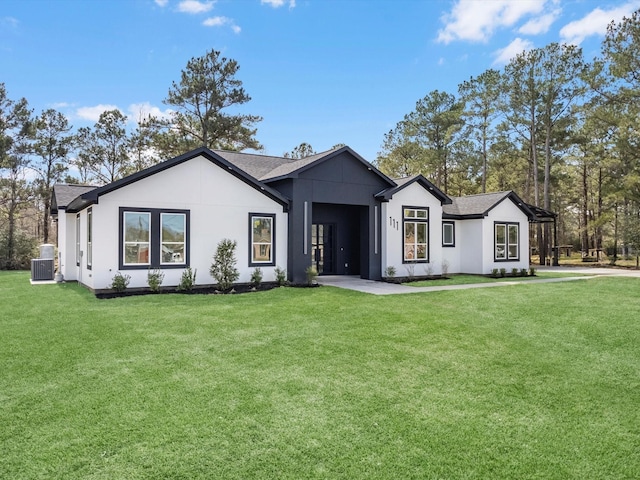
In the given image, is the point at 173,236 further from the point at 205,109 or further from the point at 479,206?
the point at 205,109

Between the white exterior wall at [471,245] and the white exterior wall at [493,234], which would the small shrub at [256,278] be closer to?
the white exterior wall at [471,245]

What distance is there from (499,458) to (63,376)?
15.4 ft

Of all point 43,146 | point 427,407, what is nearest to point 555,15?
point 427,407

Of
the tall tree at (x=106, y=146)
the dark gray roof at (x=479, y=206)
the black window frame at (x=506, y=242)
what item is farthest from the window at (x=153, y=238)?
the tall tree at (x=106, y=146)

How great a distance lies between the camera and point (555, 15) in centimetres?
1513

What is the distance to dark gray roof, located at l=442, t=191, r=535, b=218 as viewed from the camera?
17.7 m

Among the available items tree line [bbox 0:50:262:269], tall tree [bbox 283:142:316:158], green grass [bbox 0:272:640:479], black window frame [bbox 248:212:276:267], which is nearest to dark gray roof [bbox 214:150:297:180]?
black window frame [bbox 248:212:276:267]

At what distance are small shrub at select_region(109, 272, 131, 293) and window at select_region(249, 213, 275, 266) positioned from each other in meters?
3.51

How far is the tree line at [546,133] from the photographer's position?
2288 centimetres

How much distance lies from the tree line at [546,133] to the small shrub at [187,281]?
69.6 ft

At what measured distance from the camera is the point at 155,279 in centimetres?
1158

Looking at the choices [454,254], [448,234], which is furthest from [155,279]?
[454,254]

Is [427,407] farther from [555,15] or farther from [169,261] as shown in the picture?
[555,15]

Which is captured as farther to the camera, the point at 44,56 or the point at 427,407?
the point at 44,56
